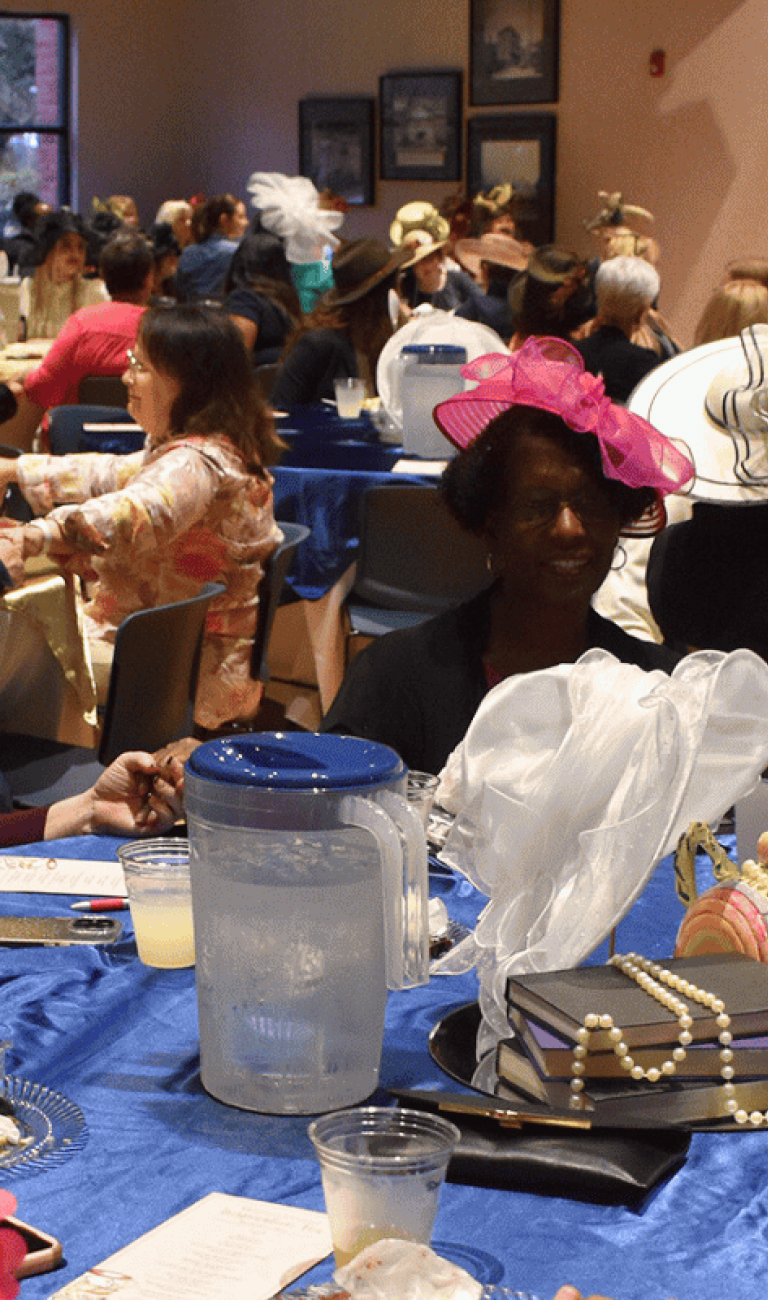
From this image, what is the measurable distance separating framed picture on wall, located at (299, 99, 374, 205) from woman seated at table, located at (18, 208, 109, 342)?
4.94 m

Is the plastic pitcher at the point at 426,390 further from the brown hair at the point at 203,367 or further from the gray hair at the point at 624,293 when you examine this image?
the brown hair at the point at 203,367

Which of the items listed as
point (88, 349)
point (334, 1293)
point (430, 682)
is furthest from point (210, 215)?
point (334, 1293)

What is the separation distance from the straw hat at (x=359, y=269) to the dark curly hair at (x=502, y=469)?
366 centimetres

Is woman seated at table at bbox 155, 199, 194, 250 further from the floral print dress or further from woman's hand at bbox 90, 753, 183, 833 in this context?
woman's hand at bbox 90, 753, 183, 833

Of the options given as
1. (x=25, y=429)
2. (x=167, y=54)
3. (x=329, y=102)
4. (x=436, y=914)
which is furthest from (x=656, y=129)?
(x=436, y=914)

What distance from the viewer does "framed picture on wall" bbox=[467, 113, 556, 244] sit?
12.2 metres

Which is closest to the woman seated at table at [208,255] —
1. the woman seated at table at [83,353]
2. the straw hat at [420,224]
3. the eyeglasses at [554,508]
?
the straw hat at [420,224]

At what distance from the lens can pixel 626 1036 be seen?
1.17m

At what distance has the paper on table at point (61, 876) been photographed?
1740 millimetres

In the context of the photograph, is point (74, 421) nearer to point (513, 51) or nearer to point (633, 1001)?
point (633, 1001)

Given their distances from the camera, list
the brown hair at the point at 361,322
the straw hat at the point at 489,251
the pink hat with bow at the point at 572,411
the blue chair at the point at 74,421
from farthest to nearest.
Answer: the straw hat at the point at 489,251 → the brown hair at the point at 361,322 → the blue chair at the point at 74,421 → the pink hat with bow at the point at 572,411

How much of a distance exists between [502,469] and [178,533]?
147cm

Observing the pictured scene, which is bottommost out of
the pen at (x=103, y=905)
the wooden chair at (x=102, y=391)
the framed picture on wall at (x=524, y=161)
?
the pen at (x=103, y=905)

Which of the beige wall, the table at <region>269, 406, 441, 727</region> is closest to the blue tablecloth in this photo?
the table at <region>269, 406, 441, 727</region>
